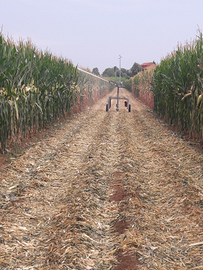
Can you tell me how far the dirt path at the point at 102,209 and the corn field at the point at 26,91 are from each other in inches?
28.0

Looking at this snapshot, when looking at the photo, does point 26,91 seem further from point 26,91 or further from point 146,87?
point 146,87

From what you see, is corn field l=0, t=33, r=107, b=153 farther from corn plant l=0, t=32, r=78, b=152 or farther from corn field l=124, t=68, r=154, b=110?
corn field l=124, t=68, r=154, b=110

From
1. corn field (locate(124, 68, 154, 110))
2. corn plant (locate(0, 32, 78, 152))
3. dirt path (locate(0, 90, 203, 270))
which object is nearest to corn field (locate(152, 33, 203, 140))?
dirt path (locate(0, 90, 203, 270))

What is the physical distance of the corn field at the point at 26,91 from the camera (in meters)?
5.72

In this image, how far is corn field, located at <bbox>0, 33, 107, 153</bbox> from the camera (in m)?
5.72

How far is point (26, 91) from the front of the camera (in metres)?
6.93

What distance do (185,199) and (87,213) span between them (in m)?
1.51

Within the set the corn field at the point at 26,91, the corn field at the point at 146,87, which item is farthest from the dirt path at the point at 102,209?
the corn field at the point at 146,87

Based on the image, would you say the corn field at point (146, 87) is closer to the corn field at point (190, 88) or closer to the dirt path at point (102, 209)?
the corn field at point (190, 88)

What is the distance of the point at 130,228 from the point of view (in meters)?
3.32

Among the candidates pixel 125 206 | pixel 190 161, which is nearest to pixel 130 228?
pixel 125 206

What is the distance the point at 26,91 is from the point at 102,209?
4066 millimetres

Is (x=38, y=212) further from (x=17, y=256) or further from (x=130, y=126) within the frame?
(x=130, y=126)

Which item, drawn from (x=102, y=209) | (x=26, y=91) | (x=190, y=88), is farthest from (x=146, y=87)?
(x=102, y=209)
